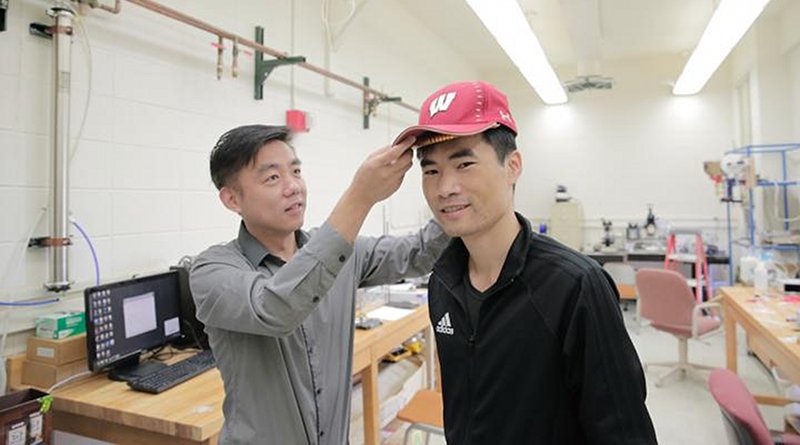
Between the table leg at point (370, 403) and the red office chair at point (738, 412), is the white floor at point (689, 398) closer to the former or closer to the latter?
the table leg at point (370, 403)

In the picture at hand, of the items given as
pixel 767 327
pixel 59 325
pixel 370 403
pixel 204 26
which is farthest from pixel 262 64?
pixel 767 327

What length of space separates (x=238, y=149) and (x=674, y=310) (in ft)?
12.6

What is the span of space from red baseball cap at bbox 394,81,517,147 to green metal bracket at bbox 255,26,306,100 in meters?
1.97

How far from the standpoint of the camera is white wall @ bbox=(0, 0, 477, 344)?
1.70m

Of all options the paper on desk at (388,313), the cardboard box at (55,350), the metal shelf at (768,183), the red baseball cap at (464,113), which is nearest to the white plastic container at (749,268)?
the metal shelf at (768,183)

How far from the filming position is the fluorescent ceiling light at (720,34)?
3.35m

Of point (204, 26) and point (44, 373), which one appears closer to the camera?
point (44, 373)

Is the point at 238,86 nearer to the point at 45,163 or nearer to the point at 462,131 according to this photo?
the point at 45,163

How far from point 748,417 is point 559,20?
4670 millimetres

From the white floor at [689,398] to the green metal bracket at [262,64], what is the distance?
7.23 ft

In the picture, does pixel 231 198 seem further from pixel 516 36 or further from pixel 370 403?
pixel 516 36

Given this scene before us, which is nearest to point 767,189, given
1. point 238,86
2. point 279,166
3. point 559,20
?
point 559,20

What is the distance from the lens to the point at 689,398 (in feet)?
11.8

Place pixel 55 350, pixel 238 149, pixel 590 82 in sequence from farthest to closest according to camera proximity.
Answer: pixel 590 82, pixel 55 350, pixel 238 149
